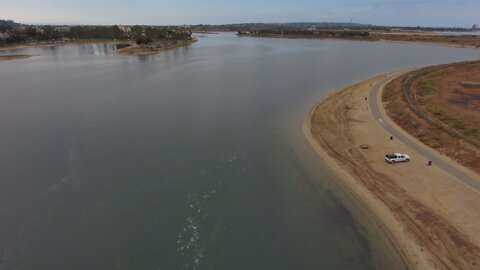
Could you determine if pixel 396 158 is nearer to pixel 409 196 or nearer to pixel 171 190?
pixel 409 196

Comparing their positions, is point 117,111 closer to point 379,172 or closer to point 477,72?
point 379,172

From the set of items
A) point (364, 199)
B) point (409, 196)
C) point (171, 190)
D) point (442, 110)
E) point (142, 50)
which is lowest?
point (171, 190)

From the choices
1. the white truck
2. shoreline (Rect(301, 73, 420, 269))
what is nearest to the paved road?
the white truck

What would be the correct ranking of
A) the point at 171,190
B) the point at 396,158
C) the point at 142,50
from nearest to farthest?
1. the point at 171,190
2. the point at 396,158
3. the point at 142,50

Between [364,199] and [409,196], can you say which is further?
[364,199]

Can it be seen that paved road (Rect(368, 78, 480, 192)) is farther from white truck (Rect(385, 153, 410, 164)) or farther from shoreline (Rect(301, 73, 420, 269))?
shoreline (Rect(301, 73, 420, 269))

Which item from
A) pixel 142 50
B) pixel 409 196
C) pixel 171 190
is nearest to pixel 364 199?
pixel 409 196

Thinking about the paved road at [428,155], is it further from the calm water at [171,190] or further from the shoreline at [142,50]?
the shoreline at [142,50]

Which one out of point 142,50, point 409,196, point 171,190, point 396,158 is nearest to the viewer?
point 409,196
